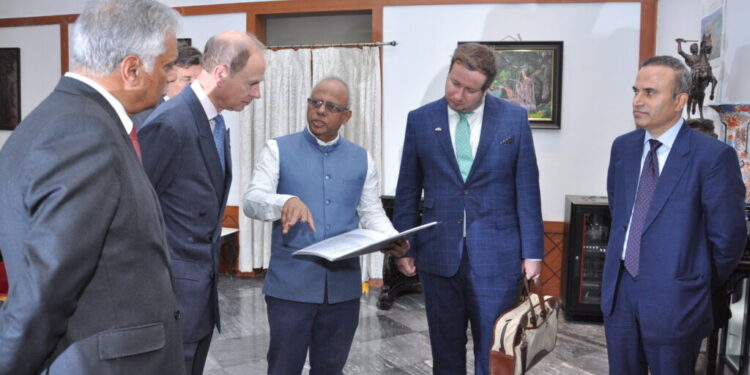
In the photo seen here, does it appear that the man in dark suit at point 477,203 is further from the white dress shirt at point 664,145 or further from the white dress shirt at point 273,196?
the white dress shirt at point 664,145

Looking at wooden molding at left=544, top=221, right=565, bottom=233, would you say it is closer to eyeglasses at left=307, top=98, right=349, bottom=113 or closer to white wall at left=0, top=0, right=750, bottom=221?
white wall at left=0, top=0, right=750, bottom=221

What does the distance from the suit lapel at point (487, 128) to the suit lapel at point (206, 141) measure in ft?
3.11

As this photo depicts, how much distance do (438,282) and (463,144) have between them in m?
0.54

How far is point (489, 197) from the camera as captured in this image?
2289 millimetres

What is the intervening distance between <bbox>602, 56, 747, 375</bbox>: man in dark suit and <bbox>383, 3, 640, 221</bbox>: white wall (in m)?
2.90

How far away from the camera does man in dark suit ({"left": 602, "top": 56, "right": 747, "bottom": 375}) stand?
6.78 ft

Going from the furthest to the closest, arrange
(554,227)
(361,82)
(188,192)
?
(361,82) < (554,227) < (188,192)

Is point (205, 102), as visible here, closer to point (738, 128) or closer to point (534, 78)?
point (738, 128)

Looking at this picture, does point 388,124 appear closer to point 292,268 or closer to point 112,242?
point 292,268

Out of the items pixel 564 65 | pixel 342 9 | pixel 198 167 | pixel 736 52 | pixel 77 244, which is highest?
pixel 342 9

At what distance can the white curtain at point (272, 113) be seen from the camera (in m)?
5.41

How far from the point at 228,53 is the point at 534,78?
366cm

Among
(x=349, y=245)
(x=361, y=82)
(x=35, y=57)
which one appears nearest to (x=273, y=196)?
(x=349, y=245)

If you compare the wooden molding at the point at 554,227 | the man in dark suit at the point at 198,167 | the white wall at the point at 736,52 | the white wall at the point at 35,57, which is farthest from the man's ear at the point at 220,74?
the white wall at the point at 35,57
